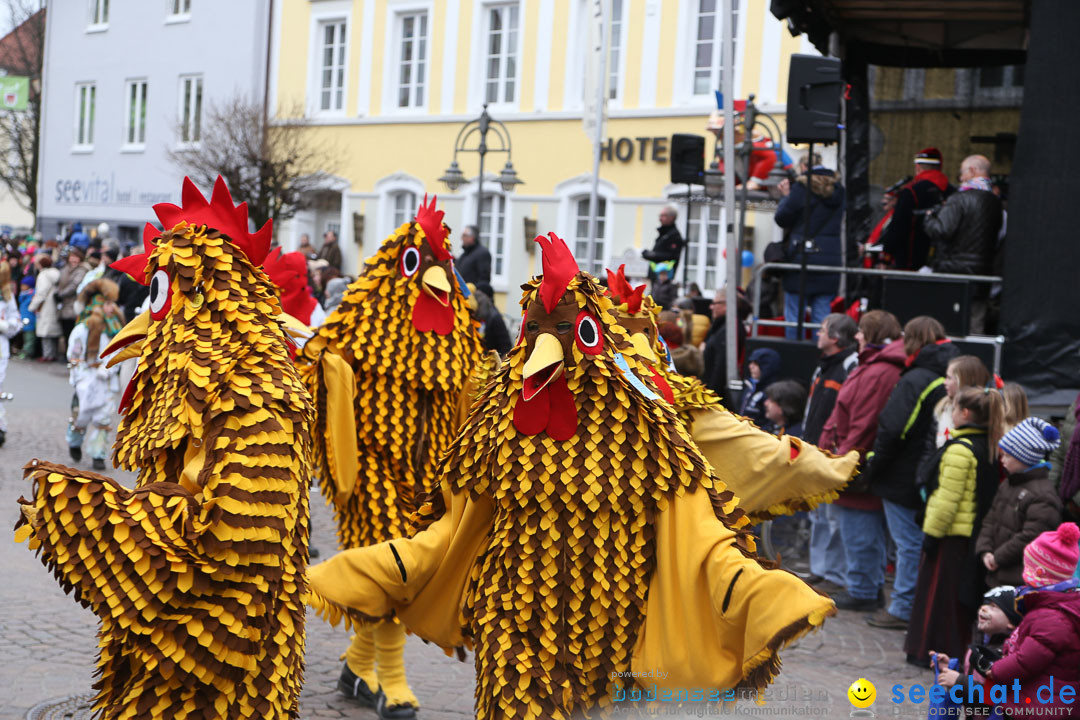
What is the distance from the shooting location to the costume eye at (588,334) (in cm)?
Answer: 365

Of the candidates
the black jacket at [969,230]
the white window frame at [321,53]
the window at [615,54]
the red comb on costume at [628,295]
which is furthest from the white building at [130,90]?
the red comb on costume at [628,295]

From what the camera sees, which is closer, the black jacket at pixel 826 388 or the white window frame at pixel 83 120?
the black jacket at pixel 826 388

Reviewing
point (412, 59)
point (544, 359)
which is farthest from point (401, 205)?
point (544, 359)

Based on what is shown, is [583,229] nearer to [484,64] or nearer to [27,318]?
[484,64]

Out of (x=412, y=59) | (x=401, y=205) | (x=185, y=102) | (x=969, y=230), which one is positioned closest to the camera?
(x=969, y=230)

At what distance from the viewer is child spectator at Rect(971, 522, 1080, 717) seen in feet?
14.8

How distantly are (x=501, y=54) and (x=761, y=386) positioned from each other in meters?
14.8

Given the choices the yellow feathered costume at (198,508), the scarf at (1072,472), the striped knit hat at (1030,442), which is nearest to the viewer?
the yellow feathered costume at (198,508)

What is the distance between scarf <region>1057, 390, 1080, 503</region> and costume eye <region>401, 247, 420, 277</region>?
3765 millimetres

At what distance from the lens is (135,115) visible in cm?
3038

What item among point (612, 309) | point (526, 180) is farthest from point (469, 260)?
point (612, 309)

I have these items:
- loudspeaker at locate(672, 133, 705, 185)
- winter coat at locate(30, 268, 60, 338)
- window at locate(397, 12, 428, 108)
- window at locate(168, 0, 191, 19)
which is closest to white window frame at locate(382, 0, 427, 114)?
window at locate(397, 12, 428, 108)

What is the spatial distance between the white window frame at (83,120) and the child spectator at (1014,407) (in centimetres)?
2909

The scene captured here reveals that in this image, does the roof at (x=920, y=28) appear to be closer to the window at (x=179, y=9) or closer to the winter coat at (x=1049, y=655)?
the winter coat at (x=1049, y=655)
